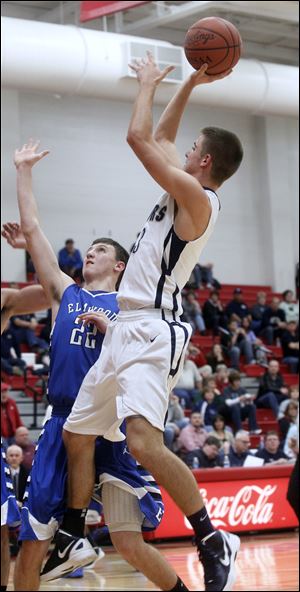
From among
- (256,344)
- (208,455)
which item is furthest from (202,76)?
(256,344)

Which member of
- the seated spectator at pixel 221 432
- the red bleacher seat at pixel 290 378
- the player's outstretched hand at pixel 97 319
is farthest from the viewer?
the red bleacher seat at pixel 290 378

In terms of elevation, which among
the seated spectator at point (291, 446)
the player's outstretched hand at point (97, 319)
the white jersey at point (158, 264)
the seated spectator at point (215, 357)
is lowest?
the seated spectator at point (291, 446)

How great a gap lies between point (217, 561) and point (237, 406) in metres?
13.5

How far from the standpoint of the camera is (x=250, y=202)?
27.0 metres

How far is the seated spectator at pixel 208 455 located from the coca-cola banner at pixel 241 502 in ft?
2.67

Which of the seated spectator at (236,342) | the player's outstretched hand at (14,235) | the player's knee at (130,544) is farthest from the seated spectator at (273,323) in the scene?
the player's knee at (130,544)

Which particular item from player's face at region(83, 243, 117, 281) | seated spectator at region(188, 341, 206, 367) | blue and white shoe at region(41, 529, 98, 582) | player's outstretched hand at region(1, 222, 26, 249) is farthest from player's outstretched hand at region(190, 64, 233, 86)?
seated spectator at region(188, 341, 206, 367)

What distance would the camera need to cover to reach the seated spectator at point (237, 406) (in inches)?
723

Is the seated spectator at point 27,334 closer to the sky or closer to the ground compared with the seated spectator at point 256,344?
closer to the sky

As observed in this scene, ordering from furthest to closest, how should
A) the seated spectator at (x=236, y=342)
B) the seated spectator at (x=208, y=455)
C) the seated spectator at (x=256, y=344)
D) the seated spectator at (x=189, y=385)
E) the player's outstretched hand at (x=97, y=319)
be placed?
the seated spectator at (x=256, y=344)
the seated spectator at (x=236, y=342)
the seated spectator at (x=189, y=385)
the seated spectator at (x=208, y=455)
the player's outstretched hand at (x=97, y=319)

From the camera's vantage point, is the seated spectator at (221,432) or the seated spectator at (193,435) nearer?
the seated spectator at (193,435)

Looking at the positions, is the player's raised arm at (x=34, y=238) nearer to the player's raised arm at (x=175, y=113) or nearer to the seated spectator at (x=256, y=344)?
the player's raised arm at (x=175, y=113)

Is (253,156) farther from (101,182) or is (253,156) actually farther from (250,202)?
(101,182)

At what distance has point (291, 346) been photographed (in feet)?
76.7
